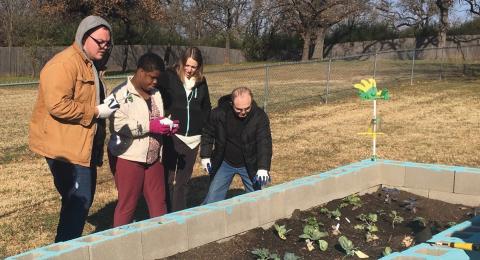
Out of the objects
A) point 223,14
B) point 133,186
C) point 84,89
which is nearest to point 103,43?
point 84,89

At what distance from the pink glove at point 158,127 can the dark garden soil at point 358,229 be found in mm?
892

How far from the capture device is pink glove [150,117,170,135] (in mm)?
4121

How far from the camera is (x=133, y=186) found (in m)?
4.20

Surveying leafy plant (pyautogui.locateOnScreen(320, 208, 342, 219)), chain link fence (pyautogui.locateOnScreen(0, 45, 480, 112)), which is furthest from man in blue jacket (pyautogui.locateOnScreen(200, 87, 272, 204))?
chain link fence (pyautogui.locateOnScreen(0, 45, 480, 112))

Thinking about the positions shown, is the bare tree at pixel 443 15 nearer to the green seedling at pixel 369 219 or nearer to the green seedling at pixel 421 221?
the green seedling at pixel 421 221

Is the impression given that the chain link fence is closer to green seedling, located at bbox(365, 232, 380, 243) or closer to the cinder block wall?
the cinder block wall

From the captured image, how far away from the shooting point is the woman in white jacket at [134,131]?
4105 millimetres

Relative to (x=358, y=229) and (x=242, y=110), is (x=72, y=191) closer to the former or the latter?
(x=242, y=110)

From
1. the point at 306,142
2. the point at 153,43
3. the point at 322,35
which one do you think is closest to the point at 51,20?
the point at 153,43

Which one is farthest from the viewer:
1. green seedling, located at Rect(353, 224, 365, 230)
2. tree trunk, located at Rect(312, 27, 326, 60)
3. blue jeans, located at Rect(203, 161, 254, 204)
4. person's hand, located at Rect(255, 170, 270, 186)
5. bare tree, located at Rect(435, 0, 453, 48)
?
tree trunk, located at Rect(312, 27, 326, 60)

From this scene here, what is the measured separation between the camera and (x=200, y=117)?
16.1 ft

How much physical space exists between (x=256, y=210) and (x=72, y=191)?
131cm

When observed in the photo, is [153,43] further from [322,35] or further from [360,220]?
[360,220]

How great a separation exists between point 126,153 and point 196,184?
2.92 metres
